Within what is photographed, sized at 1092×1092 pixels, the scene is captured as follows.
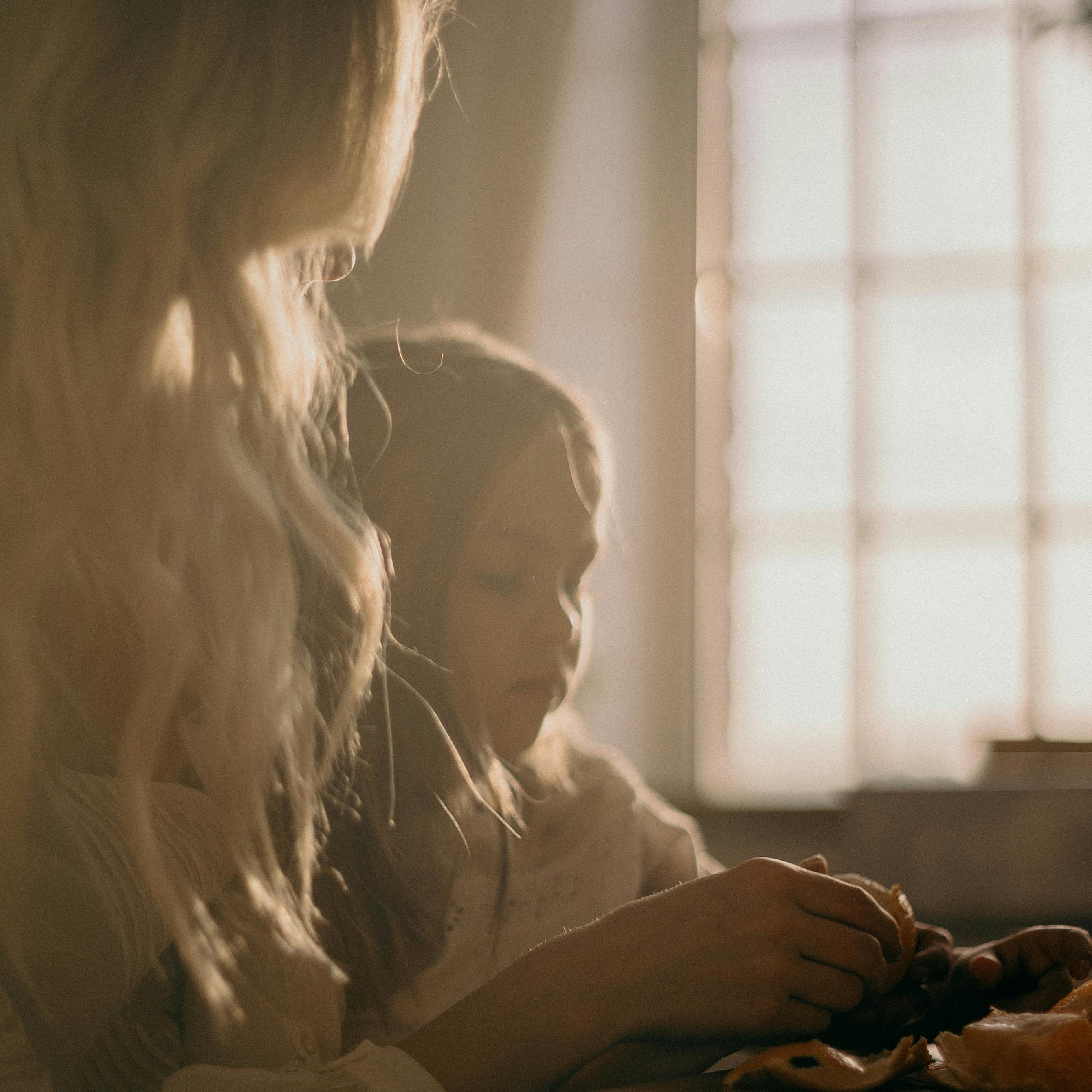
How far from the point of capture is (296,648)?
27cm

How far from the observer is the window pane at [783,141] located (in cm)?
46

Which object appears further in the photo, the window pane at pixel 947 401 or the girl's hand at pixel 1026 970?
the window pane at pixel 947 401

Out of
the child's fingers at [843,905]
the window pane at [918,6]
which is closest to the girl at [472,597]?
the child's fingers at [843,905]

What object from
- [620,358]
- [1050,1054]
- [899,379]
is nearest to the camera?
[1050,1054]

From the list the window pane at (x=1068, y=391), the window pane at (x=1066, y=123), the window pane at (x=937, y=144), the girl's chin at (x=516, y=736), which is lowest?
the girl's chin at (x=516, y=736)

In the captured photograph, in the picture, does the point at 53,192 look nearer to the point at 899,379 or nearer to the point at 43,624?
the point at 43,624

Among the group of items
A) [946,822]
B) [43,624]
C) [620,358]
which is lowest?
[946,822]

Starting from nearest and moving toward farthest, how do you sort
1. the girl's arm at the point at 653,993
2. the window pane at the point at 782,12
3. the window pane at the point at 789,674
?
the girl's arm at the point at 653,993 < the window pane at the point at 782,12 < the window pane at the point at 789,674

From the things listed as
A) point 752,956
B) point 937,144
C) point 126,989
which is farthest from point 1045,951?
point 937,144

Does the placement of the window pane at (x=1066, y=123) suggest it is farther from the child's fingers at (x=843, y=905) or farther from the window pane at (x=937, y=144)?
the child's fingers at (x=843, y=905)

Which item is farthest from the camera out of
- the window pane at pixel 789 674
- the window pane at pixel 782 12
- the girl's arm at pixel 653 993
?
the window pane at pixel 789 674

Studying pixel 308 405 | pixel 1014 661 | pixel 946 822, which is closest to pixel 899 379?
pixel 1014 661

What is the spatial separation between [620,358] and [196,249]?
261mm

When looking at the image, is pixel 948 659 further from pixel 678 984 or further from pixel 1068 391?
pixel 678 984
